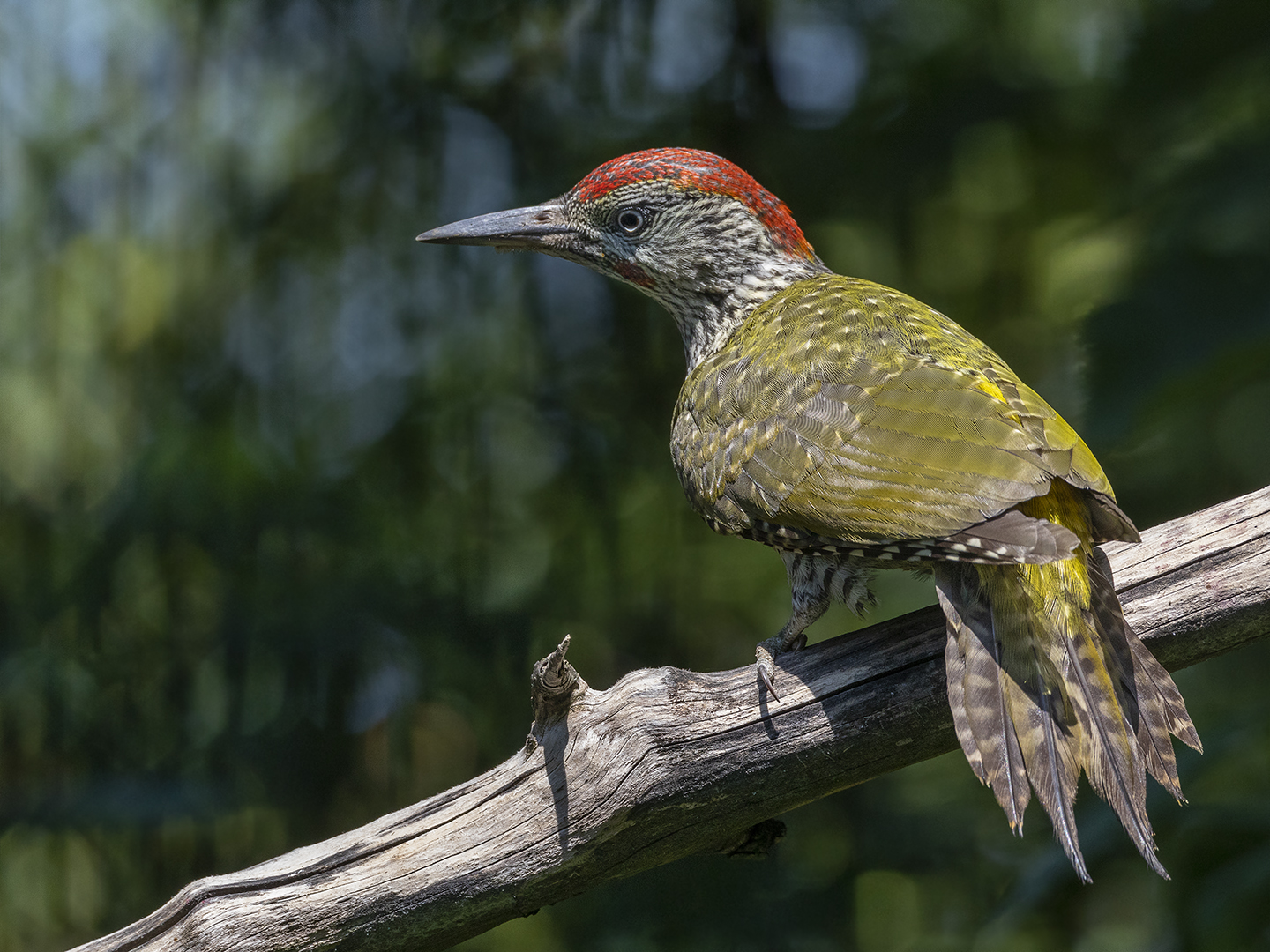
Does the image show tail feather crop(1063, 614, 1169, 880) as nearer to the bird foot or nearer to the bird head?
the bird foot

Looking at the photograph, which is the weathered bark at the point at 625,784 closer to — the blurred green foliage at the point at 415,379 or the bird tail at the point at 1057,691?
the bird tail at the point at 1057,691

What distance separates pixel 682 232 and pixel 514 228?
0.52m

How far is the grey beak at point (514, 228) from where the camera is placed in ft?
10.8

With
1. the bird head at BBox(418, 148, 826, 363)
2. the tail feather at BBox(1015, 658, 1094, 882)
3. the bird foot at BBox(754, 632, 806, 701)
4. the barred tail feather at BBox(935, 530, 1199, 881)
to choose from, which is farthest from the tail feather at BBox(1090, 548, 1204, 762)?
the bird head at BBox(418, 148, 826, 363)

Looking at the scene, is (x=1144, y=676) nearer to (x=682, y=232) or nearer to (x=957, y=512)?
(x=957, y=512)

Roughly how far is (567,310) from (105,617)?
2.39m

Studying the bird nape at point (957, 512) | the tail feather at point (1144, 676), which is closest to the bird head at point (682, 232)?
the bird nape at point (957, 512)

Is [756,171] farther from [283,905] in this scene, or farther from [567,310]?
[283,905]

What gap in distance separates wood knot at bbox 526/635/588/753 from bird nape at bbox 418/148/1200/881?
16.3 inches

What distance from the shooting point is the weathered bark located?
7.21 ft

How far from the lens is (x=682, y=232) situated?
3236 mm

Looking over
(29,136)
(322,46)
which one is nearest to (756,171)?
(322,46)

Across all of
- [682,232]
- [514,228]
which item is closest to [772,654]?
[682,232]

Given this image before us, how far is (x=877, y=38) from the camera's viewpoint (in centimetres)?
441
